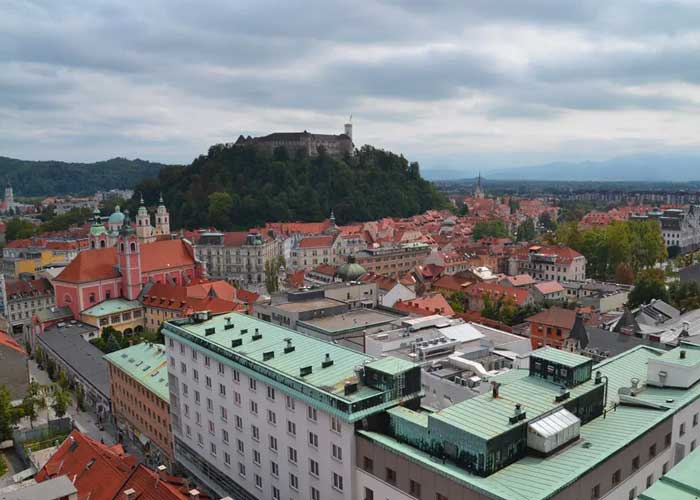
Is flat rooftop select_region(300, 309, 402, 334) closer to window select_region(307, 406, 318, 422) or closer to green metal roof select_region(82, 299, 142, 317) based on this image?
window select_region(307, 406, 318, 422)

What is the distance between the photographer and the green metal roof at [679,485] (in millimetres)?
16000

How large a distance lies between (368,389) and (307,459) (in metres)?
3.82

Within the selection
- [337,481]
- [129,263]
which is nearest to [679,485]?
[337,481]

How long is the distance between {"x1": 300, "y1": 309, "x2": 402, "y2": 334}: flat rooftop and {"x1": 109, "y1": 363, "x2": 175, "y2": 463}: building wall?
10555 millimetres

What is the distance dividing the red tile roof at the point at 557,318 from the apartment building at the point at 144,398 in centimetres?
3142

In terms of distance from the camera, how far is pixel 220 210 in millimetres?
116062

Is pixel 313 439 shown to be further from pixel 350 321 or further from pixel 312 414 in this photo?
pixel 350 321

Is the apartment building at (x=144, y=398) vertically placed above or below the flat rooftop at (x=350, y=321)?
below

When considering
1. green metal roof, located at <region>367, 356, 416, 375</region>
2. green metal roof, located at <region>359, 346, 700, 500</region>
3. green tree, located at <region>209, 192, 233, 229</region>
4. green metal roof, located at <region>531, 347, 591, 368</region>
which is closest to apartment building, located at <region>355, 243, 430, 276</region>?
green tree, located at <region>209, 192, 233, 229</region>

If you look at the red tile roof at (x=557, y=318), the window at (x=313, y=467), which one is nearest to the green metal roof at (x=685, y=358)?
the window at (x=313, y=467)

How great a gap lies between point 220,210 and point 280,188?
16679 millimetres

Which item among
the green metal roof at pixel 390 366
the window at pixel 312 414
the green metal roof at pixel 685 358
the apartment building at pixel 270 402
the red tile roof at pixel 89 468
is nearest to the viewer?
the apartment building at pixel 270 402

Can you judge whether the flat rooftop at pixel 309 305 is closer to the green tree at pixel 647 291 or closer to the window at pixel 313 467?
the window at pixel 313 467

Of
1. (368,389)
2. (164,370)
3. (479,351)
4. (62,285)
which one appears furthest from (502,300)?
(62,285)
